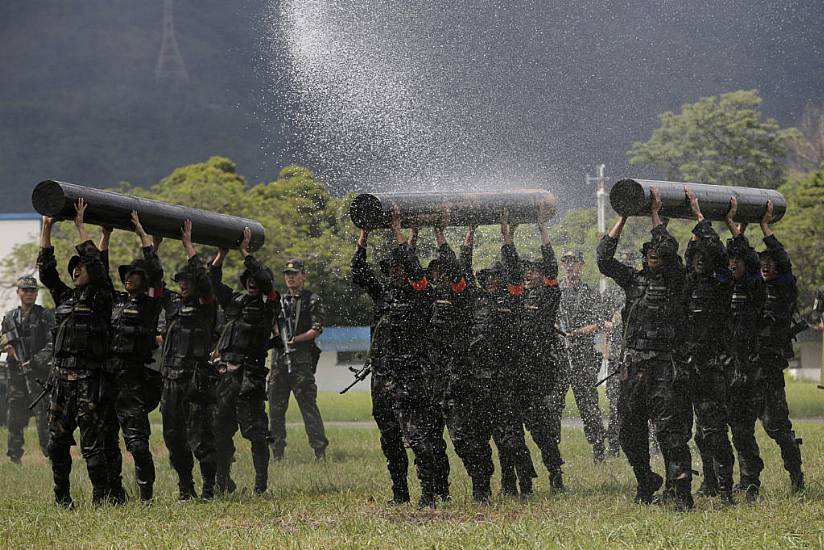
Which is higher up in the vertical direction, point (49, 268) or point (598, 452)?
point (49, 268)

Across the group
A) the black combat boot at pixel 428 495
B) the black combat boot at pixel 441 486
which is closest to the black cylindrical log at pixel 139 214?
the black combat boot at pixel 441 486

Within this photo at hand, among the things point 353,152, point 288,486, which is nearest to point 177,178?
point 353,152

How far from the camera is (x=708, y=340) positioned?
9.20 meters

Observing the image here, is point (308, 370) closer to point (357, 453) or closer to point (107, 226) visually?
point (357, 453)

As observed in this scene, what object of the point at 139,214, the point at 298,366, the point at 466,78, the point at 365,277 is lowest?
the point at 298,366

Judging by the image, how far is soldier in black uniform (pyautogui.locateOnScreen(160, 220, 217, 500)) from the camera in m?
9.78

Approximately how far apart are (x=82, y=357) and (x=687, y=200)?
5058 mm

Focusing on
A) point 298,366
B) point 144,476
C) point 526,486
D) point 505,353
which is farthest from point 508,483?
point 298,366

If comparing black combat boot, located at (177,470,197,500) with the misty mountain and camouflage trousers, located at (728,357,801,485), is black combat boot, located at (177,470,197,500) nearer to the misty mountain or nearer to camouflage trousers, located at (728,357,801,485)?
the misty mountain

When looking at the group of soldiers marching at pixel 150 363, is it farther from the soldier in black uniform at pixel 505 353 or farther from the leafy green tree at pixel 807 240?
the leafy green tree at pixel 807 240

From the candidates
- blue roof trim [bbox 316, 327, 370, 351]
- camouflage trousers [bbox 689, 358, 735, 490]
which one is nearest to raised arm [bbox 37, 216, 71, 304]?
camouflage trousers [bbox 689, 358, 735, 490]

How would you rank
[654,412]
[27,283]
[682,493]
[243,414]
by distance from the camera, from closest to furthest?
1. [682,493]
2. [654,412]
3. [243,414]
4. [27,283]

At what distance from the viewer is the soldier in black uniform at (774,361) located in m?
9.70

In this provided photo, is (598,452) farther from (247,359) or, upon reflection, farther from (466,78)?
(466,78)
